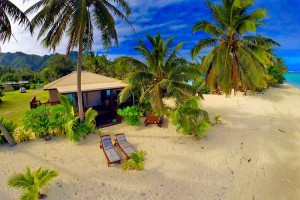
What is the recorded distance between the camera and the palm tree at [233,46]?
11836mm

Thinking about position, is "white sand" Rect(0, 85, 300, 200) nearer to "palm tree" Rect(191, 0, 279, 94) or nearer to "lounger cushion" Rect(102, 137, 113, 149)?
"lounger cushion" Rect(102, 137, 113, 149)

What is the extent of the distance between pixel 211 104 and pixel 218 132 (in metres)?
8.31

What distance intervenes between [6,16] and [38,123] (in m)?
5.72

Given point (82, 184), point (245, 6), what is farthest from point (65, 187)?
point (245, 6)

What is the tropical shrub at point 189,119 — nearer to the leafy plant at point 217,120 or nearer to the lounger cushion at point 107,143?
the leafy plant at point 217,120

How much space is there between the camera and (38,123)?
11586mm

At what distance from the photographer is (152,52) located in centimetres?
1388

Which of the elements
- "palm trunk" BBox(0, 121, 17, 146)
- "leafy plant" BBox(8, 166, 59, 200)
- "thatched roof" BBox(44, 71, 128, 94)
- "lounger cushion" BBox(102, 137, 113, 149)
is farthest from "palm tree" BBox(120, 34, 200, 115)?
"leafy plant" BBox(8, 166, 59, 200)

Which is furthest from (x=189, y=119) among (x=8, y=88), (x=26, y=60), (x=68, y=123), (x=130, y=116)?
(x=26, y=60)

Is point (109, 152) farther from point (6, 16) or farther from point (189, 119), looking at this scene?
point (6, 16)

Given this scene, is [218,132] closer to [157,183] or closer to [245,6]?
[157,183]

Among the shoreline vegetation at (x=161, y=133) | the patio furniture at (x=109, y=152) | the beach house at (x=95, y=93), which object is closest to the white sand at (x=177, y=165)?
the shoreline vegetation at (x=161, y=133)

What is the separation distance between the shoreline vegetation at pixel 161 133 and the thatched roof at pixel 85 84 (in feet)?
8.57

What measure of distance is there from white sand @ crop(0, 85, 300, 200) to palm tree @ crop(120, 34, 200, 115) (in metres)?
2.61
